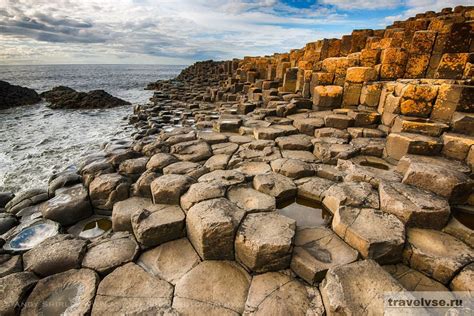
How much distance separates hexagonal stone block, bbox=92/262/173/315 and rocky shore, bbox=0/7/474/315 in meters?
0.01

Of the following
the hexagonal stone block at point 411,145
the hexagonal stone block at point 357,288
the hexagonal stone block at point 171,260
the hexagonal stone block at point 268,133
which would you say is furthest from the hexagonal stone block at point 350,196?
the hexagonal stone block at point 268,133

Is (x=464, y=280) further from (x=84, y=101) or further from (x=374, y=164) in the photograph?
(x=84, y=101)

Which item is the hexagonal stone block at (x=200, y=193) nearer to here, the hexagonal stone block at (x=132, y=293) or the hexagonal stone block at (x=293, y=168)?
the hexagonal stone block at (x=132, y=293)

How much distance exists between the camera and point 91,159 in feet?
18.2

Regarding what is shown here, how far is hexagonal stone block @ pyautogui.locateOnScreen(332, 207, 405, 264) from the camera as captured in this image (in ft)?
8.02

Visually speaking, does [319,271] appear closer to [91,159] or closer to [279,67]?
[91,159]

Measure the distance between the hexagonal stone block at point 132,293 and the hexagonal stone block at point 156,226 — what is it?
1.15 feet

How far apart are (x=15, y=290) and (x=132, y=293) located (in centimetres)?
116

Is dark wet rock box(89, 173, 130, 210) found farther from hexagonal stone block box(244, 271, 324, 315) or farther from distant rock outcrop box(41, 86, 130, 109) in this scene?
distant rock outcrop box(41, 86, 130, 109)


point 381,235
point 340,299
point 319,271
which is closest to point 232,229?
point 319,271

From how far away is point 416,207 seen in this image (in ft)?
9.02

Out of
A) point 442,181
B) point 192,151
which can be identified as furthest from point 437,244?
point 192,151

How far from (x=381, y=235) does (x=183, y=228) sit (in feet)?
7.52

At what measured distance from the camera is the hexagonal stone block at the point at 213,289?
225 cm
